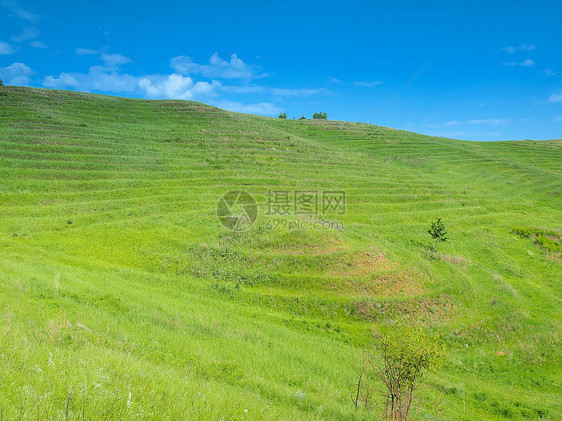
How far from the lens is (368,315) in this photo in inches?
716

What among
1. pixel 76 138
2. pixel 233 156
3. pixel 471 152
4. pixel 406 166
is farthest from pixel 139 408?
pixel 471 152

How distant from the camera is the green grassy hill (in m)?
6.72

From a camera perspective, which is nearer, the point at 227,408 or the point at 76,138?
the point at 227,408

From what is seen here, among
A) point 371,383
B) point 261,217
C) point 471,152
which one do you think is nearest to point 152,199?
point 261,217

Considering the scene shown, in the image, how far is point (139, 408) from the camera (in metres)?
4.58

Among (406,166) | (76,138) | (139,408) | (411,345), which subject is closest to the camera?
(139,408)

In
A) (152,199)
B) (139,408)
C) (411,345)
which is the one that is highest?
(152,199)

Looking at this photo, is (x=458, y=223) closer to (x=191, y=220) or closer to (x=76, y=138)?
(x=191, y=220)

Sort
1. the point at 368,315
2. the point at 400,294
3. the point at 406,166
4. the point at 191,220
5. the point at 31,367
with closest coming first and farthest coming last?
the point at 31,367 < the point at 368,315 < the point at 400,294 < the point at 191,220 < the point at 406,166

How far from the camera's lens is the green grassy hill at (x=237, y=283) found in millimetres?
6723

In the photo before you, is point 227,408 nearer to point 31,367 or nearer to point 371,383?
point 31,367

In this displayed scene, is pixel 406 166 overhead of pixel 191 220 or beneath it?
overhead

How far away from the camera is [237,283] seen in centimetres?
2052

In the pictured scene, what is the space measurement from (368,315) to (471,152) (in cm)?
7458
